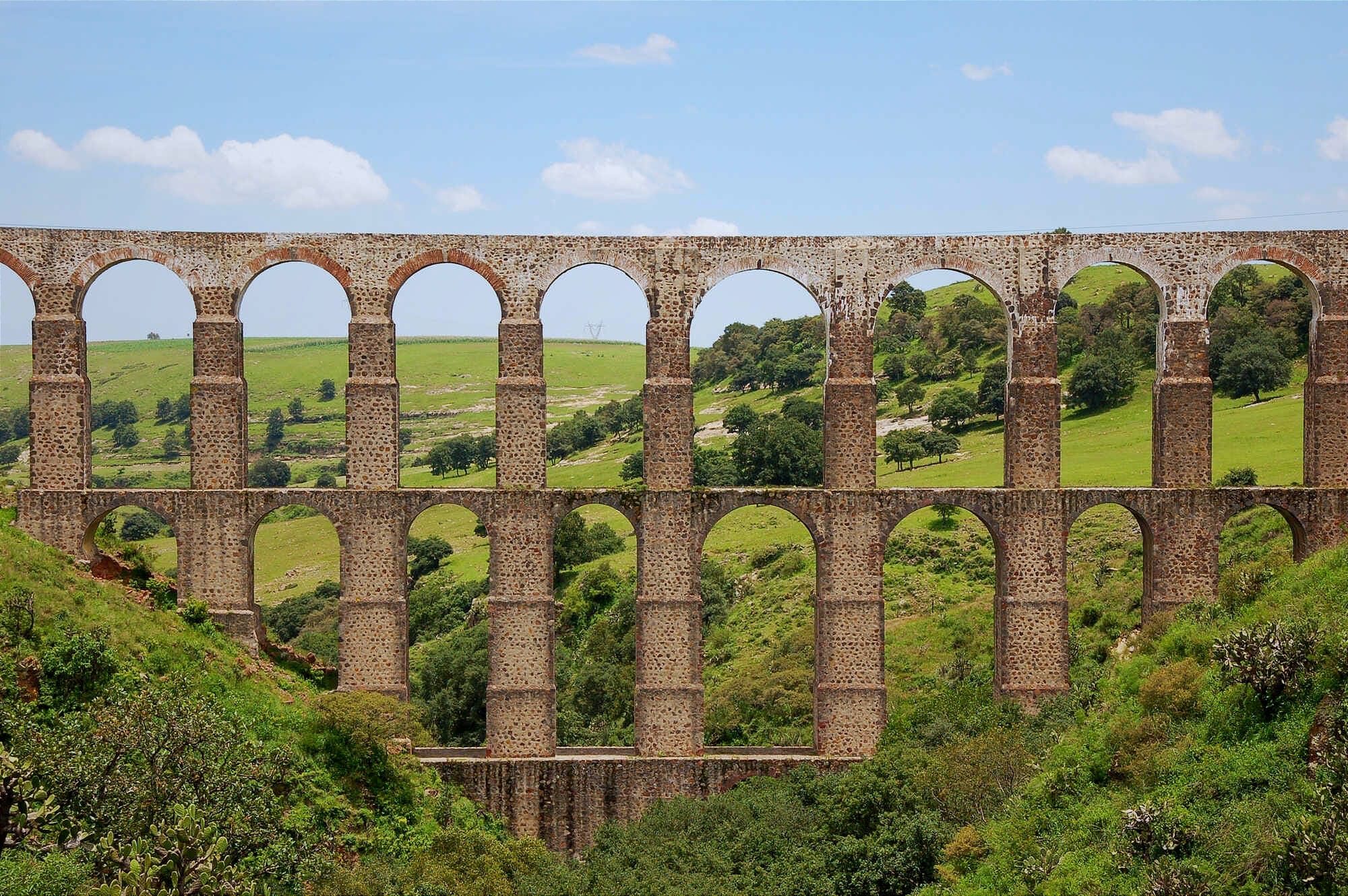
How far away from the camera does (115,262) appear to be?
108 feet

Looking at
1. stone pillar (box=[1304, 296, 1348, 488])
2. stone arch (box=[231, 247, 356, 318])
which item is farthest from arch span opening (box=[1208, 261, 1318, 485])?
stone arch (box=[231, 247, 356, 318])

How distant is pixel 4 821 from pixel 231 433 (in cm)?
1505

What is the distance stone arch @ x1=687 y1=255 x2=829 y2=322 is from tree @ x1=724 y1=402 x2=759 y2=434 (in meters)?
40.3

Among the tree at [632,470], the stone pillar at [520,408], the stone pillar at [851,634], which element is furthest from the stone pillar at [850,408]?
the tree at [632,470]

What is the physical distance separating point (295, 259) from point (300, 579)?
114ft

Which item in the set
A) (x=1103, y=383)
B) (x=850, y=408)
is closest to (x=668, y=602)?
(x=850, y=408)

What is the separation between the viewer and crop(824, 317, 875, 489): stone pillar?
32781 millimetres

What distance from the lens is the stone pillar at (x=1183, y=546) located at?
32.8 metres

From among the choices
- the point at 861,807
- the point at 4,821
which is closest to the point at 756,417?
the point at 861,807

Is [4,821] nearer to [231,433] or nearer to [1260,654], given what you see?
[231,433]

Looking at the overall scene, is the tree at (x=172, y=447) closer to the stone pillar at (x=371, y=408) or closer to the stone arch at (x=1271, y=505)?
the stone pillar at (x=371, y=408)

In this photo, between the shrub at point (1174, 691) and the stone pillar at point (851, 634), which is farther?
the stone pillar at point (851, 634)

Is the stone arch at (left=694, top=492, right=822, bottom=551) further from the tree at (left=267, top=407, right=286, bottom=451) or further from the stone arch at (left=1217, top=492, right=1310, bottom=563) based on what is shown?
the tree at (left=267, top=407, right=286, bottom=451)

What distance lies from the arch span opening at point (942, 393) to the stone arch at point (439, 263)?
72.1ft
